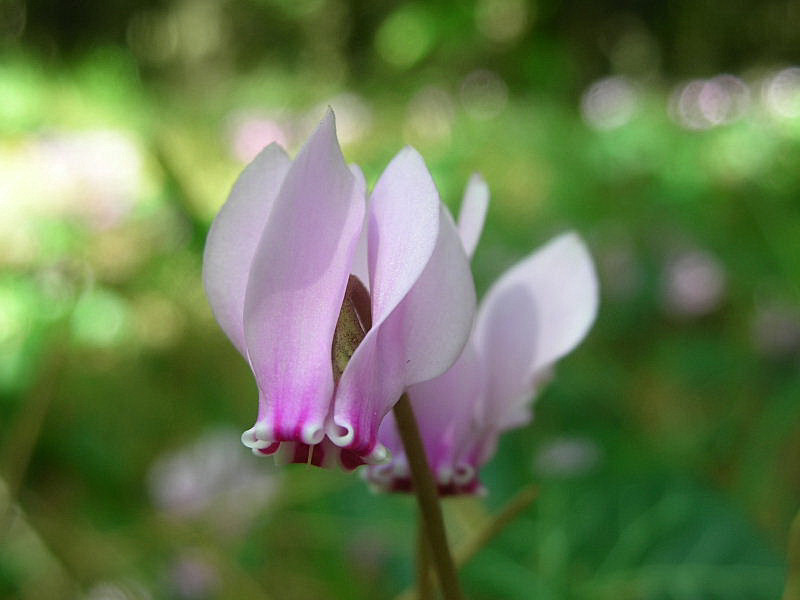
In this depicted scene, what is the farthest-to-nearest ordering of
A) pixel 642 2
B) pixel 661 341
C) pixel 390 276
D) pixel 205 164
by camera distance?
1. pixel 642 2
2. pixel 205 164
3. pixel 661 341
4. pixel 390 276

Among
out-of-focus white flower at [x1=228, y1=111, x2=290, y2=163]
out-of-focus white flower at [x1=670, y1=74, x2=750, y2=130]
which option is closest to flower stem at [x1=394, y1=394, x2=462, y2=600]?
out-of-focus white flower at [x1=228, y1=111, x2=290, y2=163]

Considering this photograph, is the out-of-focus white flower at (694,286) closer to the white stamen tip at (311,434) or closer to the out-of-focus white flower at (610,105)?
the white stamen tip at (311,434)

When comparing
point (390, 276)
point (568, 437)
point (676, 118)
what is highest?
point (390, 276)

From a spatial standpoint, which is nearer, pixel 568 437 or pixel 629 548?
pixel 629 548

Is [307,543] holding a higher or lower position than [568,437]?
lower

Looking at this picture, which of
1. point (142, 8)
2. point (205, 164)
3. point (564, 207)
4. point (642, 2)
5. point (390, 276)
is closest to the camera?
point (390, 276)

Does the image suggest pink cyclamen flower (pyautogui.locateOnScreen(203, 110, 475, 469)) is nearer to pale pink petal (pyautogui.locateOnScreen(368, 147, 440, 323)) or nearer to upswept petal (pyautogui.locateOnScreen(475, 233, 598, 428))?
pale pink petal (pyautogui.locateOnScreen(368, 147, 440, 323))

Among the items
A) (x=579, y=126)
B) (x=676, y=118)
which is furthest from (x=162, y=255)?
(x=676, y=118)

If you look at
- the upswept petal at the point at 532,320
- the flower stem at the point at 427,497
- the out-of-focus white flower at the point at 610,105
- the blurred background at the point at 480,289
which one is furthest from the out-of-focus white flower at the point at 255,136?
the flower stem at the point at 427,497

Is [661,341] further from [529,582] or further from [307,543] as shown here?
[529,582]
